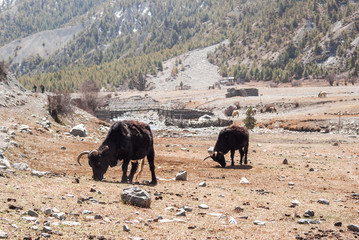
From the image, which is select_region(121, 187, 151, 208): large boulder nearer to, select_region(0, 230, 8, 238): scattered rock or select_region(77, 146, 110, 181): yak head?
select_region(77, 146, 110, 181): yak head

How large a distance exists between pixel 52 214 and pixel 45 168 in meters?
9.38

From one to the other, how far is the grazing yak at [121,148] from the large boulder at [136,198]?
13.6 feet

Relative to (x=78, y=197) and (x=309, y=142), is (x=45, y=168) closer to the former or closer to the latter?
(x=78, y=197)

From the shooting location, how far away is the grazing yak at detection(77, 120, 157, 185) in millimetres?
15141

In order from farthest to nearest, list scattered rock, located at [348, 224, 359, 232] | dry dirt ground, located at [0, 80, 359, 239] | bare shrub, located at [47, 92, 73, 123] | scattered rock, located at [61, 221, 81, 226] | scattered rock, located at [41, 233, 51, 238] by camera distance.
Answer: bare shrub, located at [47, 92, 73, 123] → scattered rock, located at [348, 224, 359, 232] → dry dirt ground, located at [0, 80, 359, 239] → scattered rock, located at [61, 221, 81, 226] → scattered rock, located at [41, 233, 51, 238]

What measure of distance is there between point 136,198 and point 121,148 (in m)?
4.64

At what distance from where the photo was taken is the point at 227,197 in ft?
45.3

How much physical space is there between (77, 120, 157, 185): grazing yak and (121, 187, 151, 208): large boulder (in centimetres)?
413

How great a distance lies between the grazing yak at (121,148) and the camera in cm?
1514

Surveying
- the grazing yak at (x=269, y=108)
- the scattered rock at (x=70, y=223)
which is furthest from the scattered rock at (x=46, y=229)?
the grazing yak at (x=269, y=108)

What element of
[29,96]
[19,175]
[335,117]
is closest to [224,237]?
[19,175]

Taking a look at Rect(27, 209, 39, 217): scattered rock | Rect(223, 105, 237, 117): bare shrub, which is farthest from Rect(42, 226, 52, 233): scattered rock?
Rect(223, 105, 237, 117): bare shrub

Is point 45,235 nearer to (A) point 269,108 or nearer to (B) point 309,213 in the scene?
(B) point 309,213

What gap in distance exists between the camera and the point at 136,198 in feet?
35.9
